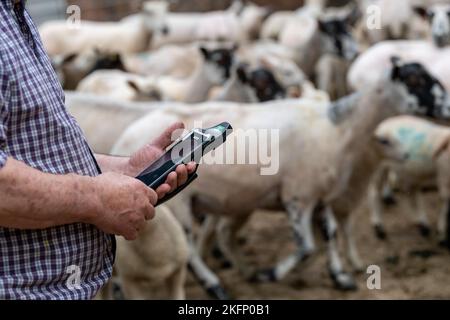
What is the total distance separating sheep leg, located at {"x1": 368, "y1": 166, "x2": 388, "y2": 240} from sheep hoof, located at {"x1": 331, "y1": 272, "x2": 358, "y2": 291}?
1085 millimetres

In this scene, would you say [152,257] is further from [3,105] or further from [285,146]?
[3,105]

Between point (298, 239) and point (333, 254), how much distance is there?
358 millimetres

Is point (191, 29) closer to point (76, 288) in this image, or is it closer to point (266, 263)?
point (266, 263)

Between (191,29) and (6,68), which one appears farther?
(191,29)

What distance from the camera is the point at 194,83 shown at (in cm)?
747

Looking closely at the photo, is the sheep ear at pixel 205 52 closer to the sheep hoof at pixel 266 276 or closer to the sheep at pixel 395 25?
the sheep hoof at pixel 266 276

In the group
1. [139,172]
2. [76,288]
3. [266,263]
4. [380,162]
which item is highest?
[139,172]

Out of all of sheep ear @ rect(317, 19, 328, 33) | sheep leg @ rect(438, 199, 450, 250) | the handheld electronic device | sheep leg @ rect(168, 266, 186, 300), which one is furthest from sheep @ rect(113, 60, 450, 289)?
sheep ear @ rect(317, 19, 328, 33)

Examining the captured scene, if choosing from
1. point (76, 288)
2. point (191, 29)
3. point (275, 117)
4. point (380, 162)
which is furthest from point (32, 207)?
point (191, 29)

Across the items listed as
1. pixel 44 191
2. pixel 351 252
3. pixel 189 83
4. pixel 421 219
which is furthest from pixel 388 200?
pixel 44 191

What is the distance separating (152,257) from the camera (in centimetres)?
410

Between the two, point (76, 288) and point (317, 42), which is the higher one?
point (76, 288)

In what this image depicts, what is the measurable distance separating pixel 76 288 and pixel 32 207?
0.28 metres

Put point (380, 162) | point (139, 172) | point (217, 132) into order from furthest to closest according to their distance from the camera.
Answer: point (380, 162), point (139, 172), point (217, 132)
